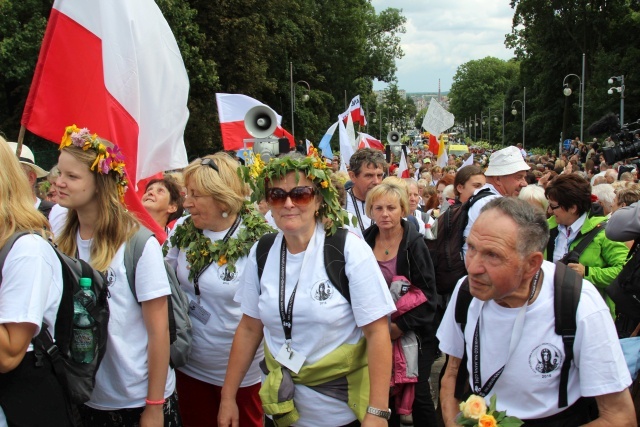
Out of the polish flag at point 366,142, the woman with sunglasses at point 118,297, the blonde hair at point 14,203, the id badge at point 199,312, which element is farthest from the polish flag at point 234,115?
the blonde hair at point 14,203

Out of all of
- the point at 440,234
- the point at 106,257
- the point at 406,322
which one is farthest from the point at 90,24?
the point at 440,234

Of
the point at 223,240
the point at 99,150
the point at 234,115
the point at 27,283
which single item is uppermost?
the point at 234,115

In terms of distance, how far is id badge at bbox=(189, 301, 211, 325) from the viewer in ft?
11.4

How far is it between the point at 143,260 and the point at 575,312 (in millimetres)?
1801

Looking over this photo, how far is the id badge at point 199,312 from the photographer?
11.4 feet

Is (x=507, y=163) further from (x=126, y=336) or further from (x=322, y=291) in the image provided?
(x=126, y=336)

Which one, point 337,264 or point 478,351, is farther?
point 337,264

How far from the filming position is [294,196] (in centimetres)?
282

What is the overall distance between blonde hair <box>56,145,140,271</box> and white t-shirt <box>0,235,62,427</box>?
0.52 m

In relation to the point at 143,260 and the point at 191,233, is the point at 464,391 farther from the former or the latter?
the point at 191,233

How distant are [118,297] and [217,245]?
79 centimetres

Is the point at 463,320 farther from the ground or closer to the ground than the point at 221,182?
closer to the ground

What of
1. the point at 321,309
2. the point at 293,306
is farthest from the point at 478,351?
the point at 293,306

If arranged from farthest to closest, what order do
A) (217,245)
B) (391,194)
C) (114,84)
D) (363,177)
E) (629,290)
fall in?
(363,177)
(391,194)
(114,84)
(217,245)
(629,290)
